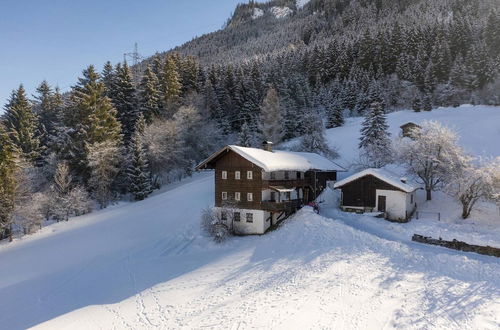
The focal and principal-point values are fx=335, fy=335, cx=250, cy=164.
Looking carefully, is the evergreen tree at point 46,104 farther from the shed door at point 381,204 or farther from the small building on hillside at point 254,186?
the shed door at point 381,204

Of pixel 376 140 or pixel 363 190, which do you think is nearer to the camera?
pixel 363 190

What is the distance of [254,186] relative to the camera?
33031mm

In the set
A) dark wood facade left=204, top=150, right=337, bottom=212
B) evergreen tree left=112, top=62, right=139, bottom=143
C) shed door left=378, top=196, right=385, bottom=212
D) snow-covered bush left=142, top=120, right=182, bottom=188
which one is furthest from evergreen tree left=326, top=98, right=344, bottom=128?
evergreen tree left=112, top=62, right=139, bottom=143

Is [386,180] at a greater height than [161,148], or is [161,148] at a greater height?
[161,148]

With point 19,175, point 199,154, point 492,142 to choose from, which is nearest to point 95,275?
point 19,175

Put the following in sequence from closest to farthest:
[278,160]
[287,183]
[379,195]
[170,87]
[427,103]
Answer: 1. [379,195]
2. [278,160]
3. [287,183]
4. [170,87]
5. [427,103]

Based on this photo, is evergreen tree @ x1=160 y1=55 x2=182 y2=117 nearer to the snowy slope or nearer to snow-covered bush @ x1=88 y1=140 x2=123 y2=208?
snow-covered bush @ x1=88 y1=140 x2=123 y2=208

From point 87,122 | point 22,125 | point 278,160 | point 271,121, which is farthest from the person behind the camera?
point 271,121

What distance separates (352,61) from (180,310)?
7790 cm

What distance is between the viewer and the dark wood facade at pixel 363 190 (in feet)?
108

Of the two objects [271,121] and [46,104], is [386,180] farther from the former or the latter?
[46,104]

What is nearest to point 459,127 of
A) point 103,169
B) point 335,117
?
point 335,117

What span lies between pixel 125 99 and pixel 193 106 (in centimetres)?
1173

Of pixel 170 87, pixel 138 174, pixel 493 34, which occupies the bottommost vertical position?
pixel 138 174
